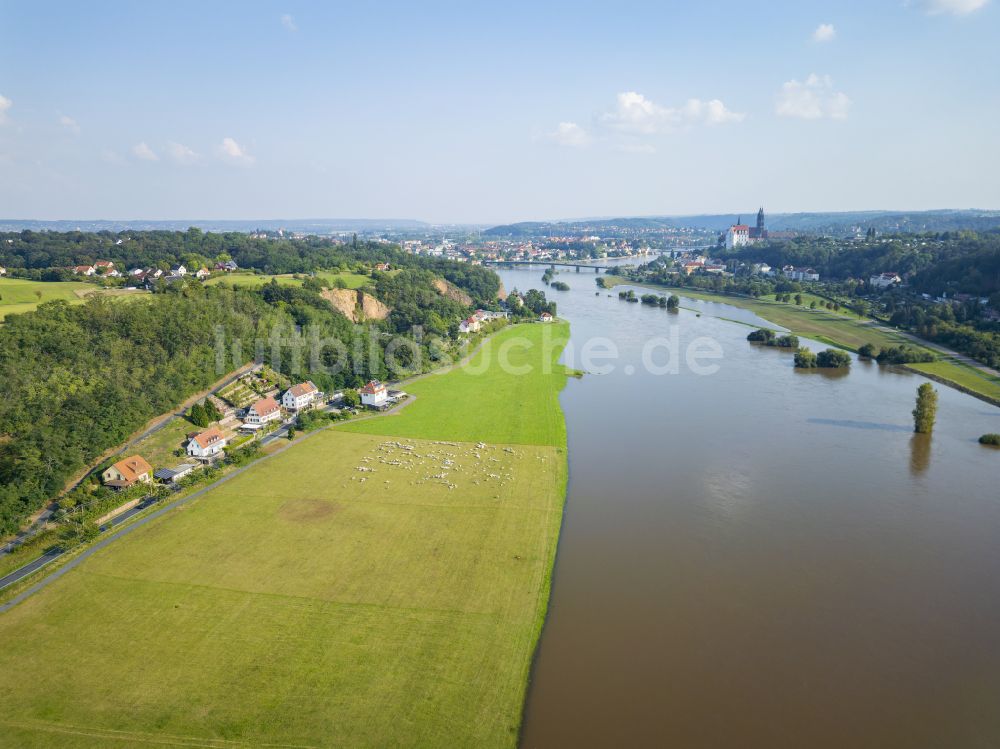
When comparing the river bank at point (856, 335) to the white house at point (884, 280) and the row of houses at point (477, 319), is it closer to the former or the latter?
the white house at point (884, 280)

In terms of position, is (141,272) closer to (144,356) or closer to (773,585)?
(144,356)

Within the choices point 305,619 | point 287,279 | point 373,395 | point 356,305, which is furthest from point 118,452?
point 287,279

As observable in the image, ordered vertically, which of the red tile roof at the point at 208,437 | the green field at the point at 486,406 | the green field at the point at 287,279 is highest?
the green field at the point at 287,279

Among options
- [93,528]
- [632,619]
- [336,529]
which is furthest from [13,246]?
[632,619]

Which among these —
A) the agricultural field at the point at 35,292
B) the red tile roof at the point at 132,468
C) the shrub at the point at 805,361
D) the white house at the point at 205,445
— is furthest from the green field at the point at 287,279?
the shrub at the point at 805,361

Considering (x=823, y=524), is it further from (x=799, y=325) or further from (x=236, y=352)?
(x=799, y=325)
